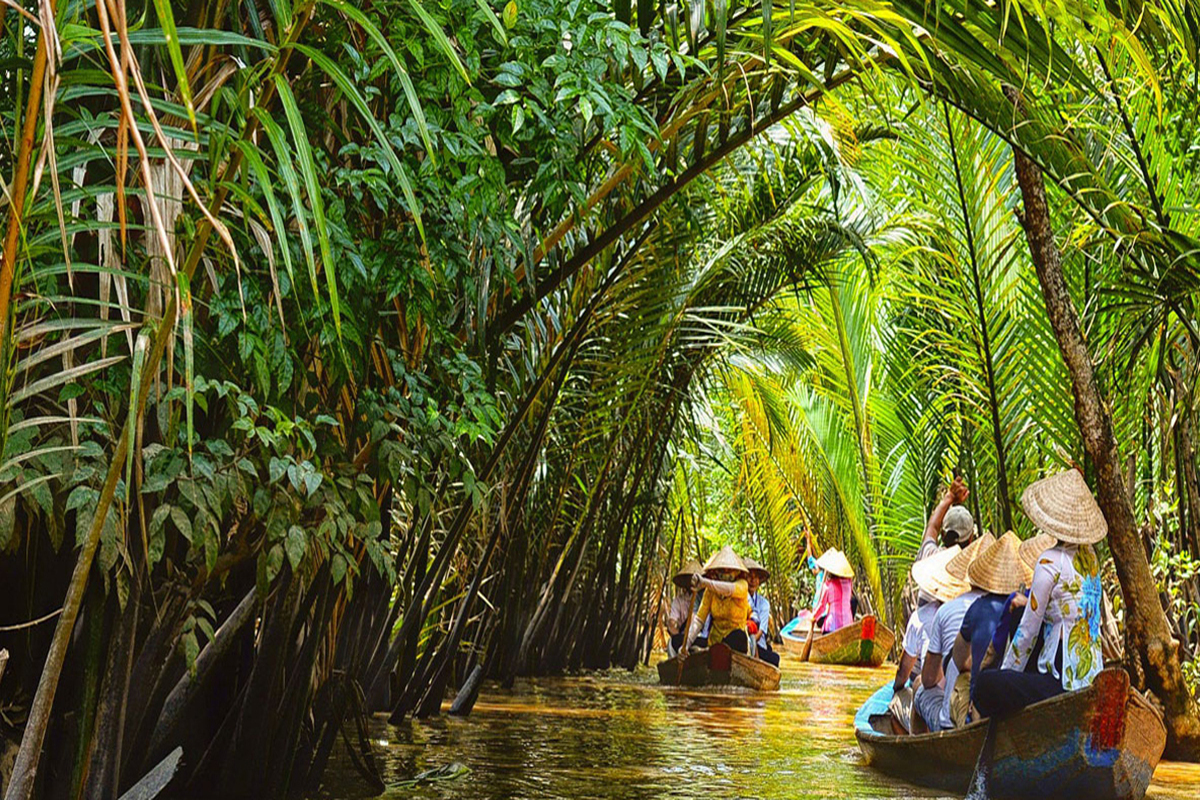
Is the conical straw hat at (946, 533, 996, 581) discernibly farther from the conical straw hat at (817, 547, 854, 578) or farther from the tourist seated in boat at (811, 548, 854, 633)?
the tourist seated in boat at (811, 548, 854, 633)

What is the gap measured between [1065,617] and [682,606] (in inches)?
362

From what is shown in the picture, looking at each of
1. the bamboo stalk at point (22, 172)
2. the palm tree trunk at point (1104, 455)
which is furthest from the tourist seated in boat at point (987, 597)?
the bamboo stalk at point (22, 172)

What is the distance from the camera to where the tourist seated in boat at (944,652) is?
713 centimetres

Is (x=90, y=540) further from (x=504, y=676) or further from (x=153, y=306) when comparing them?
(x=504, y=676)

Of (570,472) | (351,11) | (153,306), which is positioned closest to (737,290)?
(570,472)

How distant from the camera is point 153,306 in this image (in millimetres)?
2959

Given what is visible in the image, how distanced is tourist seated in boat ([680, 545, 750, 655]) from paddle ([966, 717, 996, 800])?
7.75 meters

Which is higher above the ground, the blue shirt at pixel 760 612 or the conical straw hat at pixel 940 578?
the blue shirt at pixel 760 612

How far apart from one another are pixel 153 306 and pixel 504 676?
879 cm

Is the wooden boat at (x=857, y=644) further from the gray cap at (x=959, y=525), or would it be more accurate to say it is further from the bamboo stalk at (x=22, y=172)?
the bamboo stalk at (x=22, y=172)

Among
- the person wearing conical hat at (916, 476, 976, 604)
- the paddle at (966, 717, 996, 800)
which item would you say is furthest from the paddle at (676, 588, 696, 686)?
the paddle at (966, 717, 996, 800)

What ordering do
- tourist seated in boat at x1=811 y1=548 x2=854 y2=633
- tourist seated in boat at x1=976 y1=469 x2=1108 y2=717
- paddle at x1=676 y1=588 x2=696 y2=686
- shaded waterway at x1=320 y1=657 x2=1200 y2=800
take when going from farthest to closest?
tourist seated in boat at x1=811 y1=548 x2=854 y2=633, paddle at x1=676 y1=588 x2=696 y2=686, shaded waterway at x1=320 y1=657 x2=1200 y2=800, tourist seated in boat at x1=976 y1=469 x2=1108 y2=717

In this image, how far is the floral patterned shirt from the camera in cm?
629

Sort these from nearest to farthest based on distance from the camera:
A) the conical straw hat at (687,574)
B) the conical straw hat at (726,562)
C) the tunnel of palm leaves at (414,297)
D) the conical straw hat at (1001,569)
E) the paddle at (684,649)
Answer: the tunnel of palm leaves at (414,297)
the conical straw hat at (1001,569)
the paddle at (684,649)
the conical straw hat at (726,562)
the conical straw hat at (687,574)
